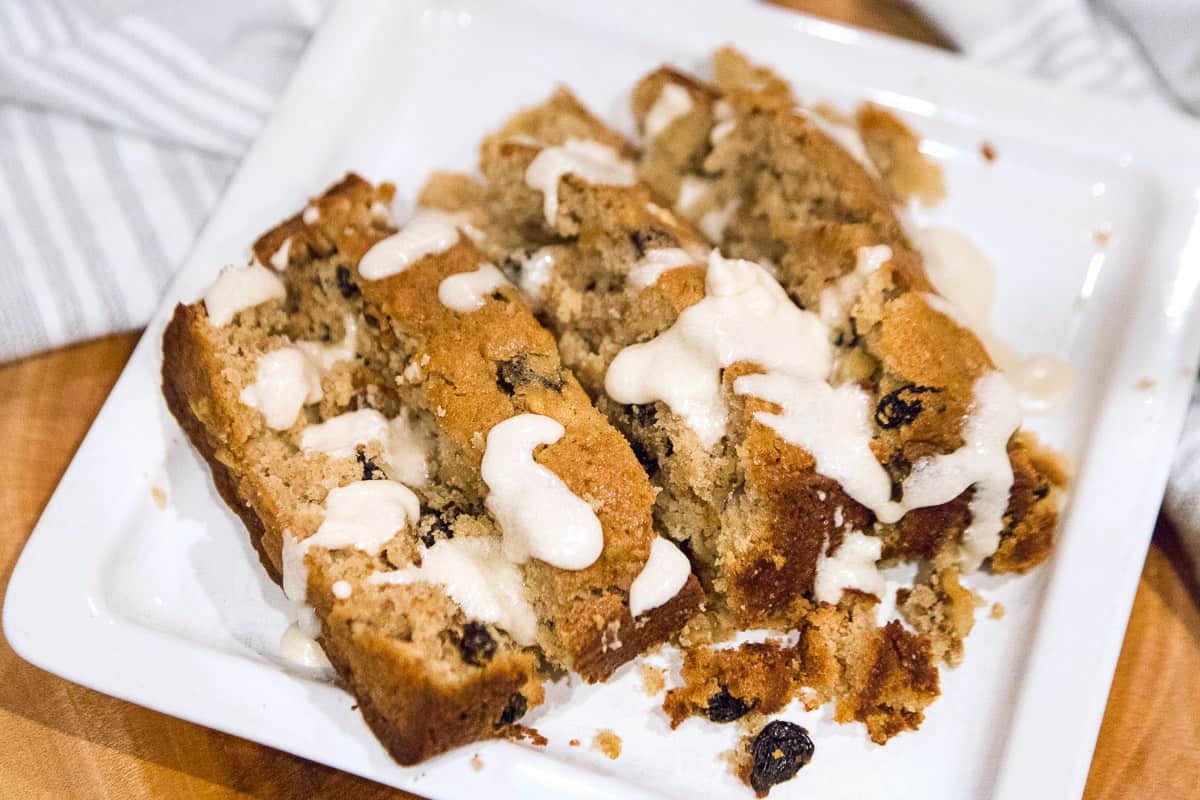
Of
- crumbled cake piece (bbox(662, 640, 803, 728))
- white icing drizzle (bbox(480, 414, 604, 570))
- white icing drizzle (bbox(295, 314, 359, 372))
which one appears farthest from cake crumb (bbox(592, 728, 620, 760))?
white icing drizzle (bbox(295, 314, 359, 372))

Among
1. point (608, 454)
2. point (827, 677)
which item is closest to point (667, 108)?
point (608, 454)

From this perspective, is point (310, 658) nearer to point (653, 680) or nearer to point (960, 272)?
point (653, 680)

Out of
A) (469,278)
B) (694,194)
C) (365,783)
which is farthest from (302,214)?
(365,783)

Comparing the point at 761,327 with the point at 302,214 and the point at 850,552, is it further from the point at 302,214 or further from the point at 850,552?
the point at 302,214

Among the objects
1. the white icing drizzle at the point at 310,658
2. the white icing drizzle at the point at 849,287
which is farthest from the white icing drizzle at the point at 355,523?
the white icing drizzle at the point at 849,287

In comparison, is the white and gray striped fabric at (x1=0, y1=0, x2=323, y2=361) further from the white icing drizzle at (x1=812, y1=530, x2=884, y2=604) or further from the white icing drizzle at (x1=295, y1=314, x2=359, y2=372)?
the white icing drizzle at (x1=812, y1=530, x2=884, y2=604)

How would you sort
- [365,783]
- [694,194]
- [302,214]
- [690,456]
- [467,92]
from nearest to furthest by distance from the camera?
[690,456] < [365,783] < [302,214] < [694,194] < [467,92]
